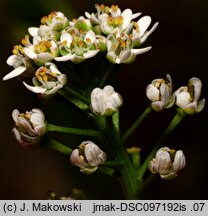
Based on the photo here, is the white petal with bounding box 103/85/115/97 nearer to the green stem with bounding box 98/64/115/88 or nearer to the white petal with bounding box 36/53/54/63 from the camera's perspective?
the green stem with bounding box 98/64/115/88

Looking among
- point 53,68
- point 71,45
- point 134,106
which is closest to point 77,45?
point 71,45

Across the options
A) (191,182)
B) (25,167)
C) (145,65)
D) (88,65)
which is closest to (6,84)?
(25,167)

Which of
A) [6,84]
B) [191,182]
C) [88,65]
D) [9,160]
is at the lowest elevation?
[191,182]

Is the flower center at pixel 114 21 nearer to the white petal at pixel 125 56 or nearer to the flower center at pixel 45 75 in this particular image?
the white petal at pixel 125 56

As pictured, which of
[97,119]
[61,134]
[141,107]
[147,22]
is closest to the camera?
[97,119]

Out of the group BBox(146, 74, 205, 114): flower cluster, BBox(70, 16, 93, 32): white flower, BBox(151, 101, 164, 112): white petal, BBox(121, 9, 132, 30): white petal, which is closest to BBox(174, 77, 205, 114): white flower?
BBox(146, 74, 205, 114): flower cluster

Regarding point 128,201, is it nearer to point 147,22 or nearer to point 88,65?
point 88,65
